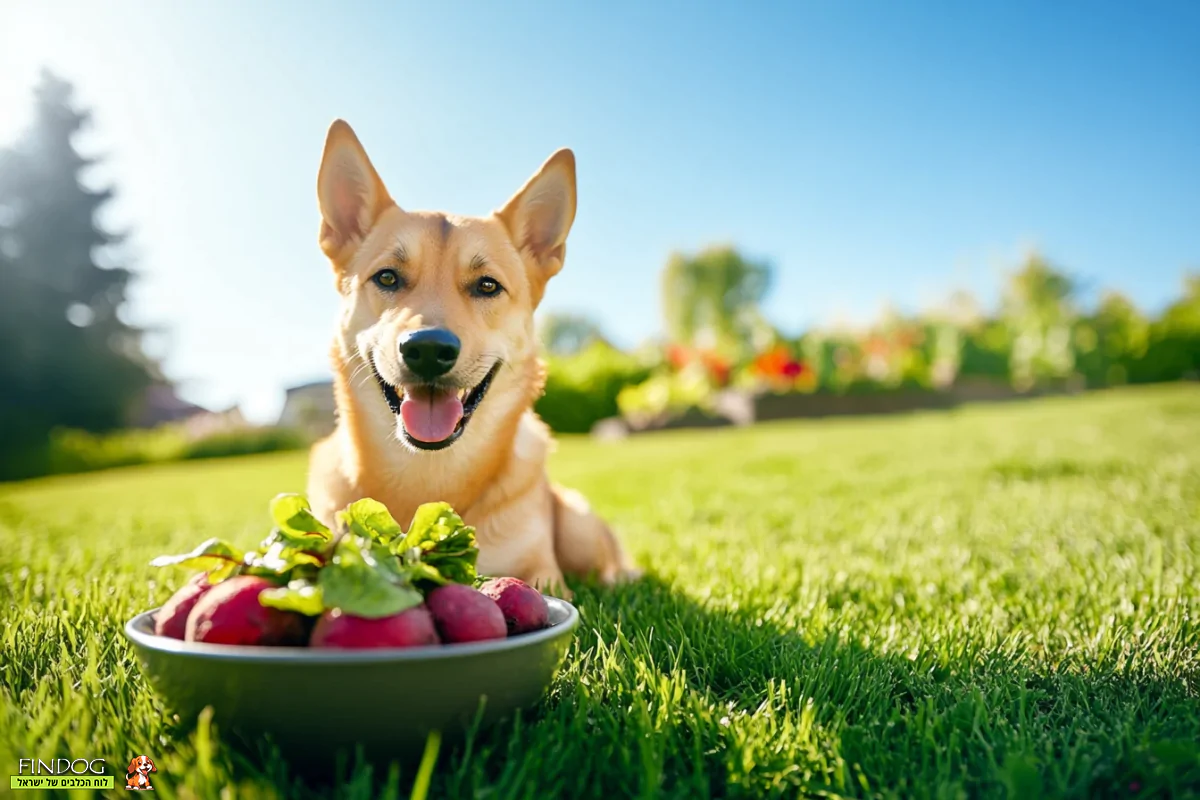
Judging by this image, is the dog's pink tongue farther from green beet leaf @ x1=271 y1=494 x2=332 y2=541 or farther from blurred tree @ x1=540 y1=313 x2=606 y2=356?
blurred tree @ x1=540 y1=313 x2=606 y2=356

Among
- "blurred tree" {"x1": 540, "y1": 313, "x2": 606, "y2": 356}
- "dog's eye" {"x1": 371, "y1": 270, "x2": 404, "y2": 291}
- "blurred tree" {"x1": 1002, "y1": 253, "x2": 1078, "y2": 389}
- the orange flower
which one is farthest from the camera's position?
"blurred tree" {"x1": 540, "y1": 313, "x2": 606, "y2": 356}

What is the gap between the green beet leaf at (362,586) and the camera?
46.9 inches

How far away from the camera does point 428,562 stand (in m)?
1.46

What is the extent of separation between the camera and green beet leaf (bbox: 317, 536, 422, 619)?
3.91ft

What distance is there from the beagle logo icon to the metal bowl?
3.4 inches

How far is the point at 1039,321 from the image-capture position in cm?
2798

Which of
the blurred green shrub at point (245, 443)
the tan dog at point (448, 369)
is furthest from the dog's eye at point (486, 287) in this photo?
the blurred green shrub at point (245, 443)

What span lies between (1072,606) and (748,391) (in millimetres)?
14817

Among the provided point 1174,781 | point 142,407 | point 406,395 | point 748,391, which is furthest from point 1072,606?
point 142,407

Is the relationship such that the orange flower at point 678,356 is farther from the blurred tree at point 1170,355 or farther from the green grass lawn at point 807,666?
the blurred tree at point 1170,355

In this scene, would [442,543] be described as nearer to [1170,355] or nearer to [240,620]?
[240,620]

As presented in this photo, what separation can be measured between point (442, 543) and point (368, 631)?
309 mm

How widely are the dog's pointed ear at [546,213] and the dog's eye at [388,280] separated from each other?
49 cm

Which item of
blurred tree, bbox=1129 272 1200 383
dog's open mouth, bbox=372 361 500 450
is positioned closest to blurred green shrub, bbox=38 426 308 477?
dog's open mouth, bbox=372 361 500 450
